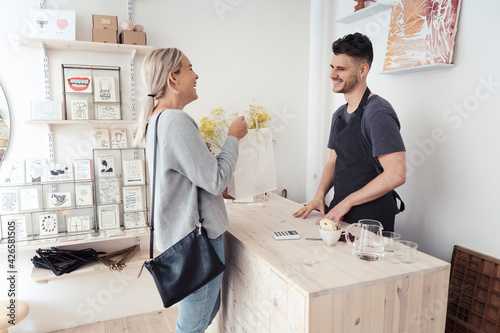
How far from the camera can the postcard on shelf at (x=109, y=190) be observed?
260 centimetres

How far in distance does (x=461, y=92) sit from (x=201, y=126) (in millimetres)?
1680

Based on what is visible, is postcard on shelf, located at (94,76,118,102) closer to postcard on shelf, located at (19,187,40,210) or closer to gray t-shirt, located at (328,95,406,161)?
postcard on shelf, located at (19,187,40,210)

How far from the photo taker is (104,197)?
260 cm

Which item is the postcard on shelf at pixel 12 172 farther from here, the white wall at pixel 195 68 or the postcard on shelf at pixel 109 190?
the postcard on shelf at pixel 109 190

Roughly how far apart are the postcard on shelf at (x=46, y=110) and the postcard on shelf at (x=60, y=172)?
337mm

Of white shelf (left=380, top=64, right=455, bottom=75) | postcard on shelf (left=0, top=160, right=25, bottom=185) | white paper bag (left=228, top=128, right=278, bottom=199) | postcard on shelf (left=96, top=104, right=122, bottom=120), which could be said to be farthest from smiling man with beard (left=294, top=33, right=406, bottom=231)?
postcard on shelf (left=0, top=160, right=25, bottom=185)

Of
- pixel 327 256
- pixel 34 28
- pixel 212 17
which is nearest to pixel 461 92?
pixel 327 256

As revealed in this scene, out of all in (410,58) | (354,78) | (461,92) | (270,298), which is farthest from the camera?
(410,58)

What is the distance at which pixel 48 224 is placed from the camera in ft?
8.03

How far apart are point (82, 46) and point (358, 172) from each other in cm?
194

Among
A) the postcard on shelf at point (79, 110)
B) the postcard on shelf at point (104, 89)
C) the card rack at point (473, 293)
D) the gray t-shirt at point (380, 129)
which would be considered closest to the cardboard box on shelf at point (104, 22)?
the postcard on shelf at point (104, 89)

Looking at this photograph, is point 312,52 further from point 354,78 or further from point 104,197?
point 104,197

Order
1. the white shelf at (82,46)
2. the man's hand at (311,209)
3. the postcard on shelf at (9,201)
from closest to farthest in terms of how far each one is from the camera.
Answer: the man's hand at (311,209) < the white shelf at (82,46) < the postcard on shelf at (9,201)

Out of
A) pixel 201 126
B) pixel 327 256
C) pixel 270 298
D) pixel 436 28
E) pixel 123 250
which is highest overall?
pixel 436 28
